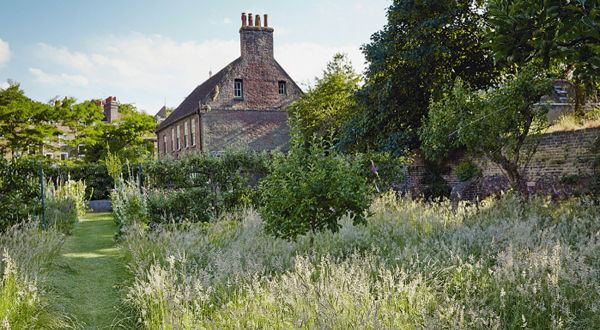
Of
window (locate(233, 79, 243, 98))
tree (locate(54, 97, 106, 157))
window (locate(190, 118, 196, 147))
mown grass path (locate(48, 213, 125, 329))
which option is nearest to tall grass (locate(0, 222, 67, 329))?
mown grass path (locate(48, 213, 125, 329))

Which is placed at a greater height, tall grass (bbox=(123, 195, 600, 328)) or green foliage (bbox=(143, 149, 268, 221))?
green foliage (bbox=(143, 149, 268, 221))

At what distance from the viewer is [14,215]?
786 centimetres

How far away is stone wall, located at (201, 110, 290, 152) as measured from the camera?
2822 cm

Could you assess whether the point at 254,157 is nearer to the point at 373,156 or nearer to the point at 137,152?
the point at 373,156

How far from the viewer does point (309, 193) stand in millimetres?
6145

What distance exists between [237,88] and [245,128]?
2890mm

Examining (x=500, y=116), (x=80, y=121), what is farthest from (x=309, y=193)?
(x=80, y=121)

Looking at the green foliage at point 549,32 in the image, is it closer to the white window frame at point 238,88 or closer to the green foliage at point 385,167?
the green foliage at point 385,167

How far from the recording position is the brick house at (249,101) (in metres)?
28.4

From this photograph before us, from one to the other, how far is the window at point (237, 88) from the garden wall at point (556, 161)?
60.3ft

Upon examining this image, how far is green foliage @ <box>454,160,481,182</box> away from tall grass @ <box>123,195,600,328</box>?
4.74 m

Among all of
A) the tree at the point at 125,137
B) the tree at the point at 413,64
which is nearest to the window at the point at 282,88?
the tree at the point at 125,137

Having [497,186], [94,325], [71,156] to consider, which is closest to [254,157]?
[94,325]

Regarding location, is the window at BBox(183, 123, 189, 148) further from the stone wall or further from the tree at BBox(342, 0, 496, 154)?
the tree at BBox(342, 0, 496, 154)
